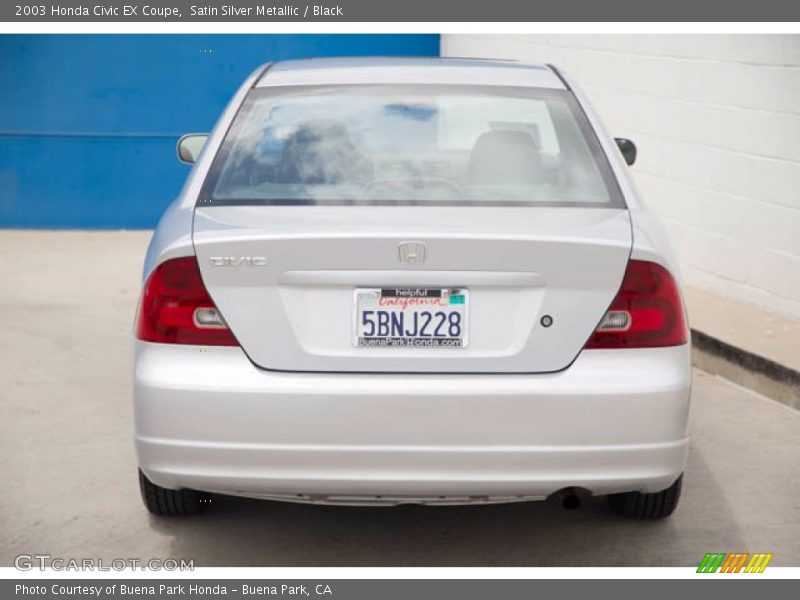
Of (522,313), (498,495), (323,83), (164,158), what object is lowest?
(164,158)

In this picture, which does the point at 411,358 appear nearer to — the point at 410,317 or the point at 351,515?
the point at 410,317

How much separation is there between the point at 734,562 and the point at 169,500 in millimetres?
1928

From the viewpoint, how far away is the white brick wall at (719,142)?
8383 millimetres

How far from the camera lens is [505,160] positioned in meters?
4.96

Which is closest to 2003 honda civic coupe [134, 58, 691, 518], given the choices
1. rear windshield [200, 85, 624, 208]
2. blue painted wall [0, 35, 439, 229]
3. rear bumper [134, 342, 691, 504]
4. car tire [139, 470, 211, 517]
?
rear bumper [134, 342, 691, 504]

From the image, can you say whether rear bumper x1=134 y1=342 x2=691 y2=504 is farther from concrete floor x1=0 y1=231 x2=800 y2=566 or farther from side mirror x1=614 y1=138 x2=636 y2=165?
side mirror x1=614 y1=138 x2=636 y2=165

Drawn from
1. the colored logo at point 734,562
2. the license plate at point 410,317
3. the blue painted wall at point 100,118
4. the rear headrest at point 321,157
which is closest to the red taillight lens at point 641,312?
the license plate at point 410,317

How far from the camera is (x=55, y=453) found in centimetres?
598

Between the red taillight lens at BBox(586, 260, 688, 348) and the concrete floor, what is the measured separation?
0.86 metres

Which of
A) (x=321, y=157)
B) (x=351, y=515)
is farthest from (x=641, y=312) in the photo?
(x=351, y=515)

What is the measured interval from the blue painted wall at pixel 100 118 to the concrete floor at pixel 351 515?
5426 millimetres

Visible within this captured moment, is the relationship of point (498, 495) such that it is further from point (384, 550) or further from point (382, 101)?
point (382, 101)

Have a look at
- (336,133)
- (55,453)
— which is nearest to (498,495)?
(336,133)
